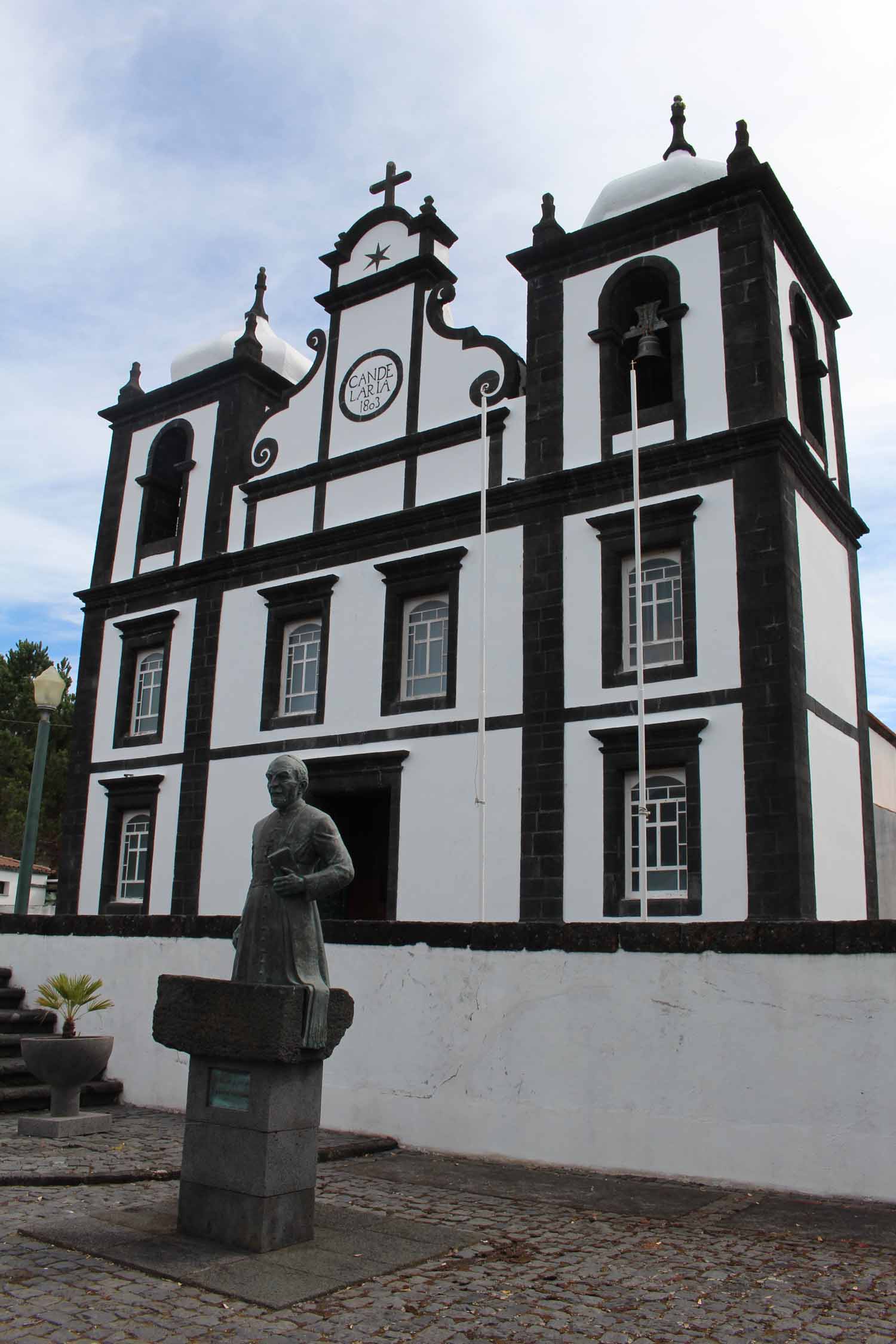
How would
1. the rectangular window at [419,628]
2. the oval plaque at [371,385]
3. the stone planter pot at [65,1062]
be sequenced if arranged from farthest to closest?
the oval plaque at [371,385], the rectangular window at [419,628], the stone planter pot at [65,1062]

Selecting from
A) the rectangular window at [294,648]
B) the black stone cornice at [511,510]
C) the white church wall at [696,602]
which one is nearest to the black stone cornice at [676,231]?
the black stone cornice at [511,510]

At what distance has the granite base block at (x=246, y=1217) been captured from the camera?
5.51 m

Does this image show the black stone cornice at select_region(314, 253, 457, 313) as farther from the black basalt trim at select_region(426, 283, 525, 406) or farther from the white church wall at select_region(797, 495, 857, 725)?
the white church wall at select_region(797, 495, 857, 725)

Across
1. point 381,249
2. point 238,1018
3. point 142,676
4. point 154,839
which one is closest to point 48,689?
point 154,839

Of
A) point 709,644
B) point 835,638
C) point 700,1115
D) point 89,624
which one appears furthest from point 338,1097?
point 89,624

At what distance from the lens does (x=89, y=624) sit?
66.4 ft

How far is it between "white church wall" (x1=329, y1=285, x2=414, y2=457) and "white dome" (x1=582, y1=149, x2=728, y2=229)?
3127mm

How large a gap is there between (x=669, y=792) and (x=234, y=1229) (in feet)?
28.2

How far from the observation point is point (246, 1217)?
554 cm

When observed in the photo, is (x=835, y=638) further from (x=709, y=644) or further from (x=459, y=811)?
(x=459, y=811)

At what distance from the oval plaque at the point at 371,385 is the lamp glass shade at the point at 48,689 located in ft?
20.2

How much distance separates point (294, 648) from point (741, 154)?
9095mm

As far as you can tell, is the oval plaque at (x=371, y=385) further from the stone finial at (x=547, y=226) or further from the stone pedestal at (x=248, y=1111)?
the stone pedestal at (x=248, y=1111)

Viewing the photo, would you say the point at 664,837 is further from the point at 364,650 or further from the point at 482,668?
the point at 364,650
